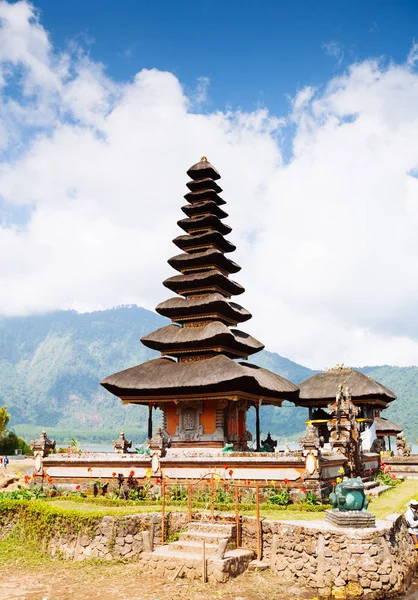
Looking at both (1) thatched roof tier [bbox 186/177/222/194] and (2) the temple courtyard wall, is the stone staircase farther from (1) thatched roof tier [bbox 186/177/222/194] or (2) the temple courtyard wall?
(1) thatched roof tier [bbox 186/177/222/194]

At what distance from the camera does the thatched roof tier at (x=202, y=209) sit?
40438 millimetres

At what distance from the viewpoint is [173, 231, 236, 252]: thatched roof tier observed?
1559 inches

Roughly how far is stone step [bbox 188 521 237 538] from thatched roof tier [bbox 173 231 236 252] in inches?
863

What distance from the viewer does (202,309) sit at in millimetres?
36938

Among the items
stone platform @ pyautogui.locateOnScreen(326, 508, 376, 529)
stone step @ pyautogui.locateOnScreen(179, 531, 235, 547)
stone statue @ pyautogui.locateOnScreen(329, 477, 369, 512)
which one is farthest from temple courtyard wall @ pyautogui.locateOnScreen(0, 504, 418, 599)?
stone step @ pyautogui.locateOnScreen(179, 531, 235, 547)

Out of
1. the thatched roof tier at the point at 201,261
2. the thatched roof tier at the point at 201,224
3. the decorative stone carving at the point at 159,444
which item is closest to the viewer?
the decorative stone carving at the point at 159,444

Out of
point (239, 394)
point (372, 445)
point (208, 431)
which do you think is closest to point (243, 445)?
point (208, 431)

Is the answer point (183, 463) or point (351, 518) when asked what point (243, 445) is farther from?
point (351, 518)

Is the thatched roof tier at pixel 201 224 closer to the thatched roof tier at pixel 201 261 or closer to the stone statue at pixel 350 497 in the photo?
the thatched roof tier at pixel 201 261

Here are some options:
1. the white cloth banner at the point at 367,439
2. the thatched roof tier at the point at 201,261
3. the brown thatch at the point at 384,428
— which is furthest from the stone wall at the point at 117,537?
the brown thatch at the point at 384,428

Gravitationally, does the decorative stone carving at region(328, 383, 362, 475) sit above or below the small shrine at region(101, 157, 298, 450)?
below

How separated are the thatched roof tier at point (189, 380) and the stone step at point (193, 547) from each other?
11.4m

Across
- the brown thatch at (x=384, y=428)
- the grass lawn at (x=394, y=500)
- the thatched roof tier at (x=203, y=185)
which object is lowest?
the grass lawn at (x=394, y=500)

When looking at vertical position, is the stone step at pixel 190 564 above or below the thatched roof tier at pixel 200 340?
below
